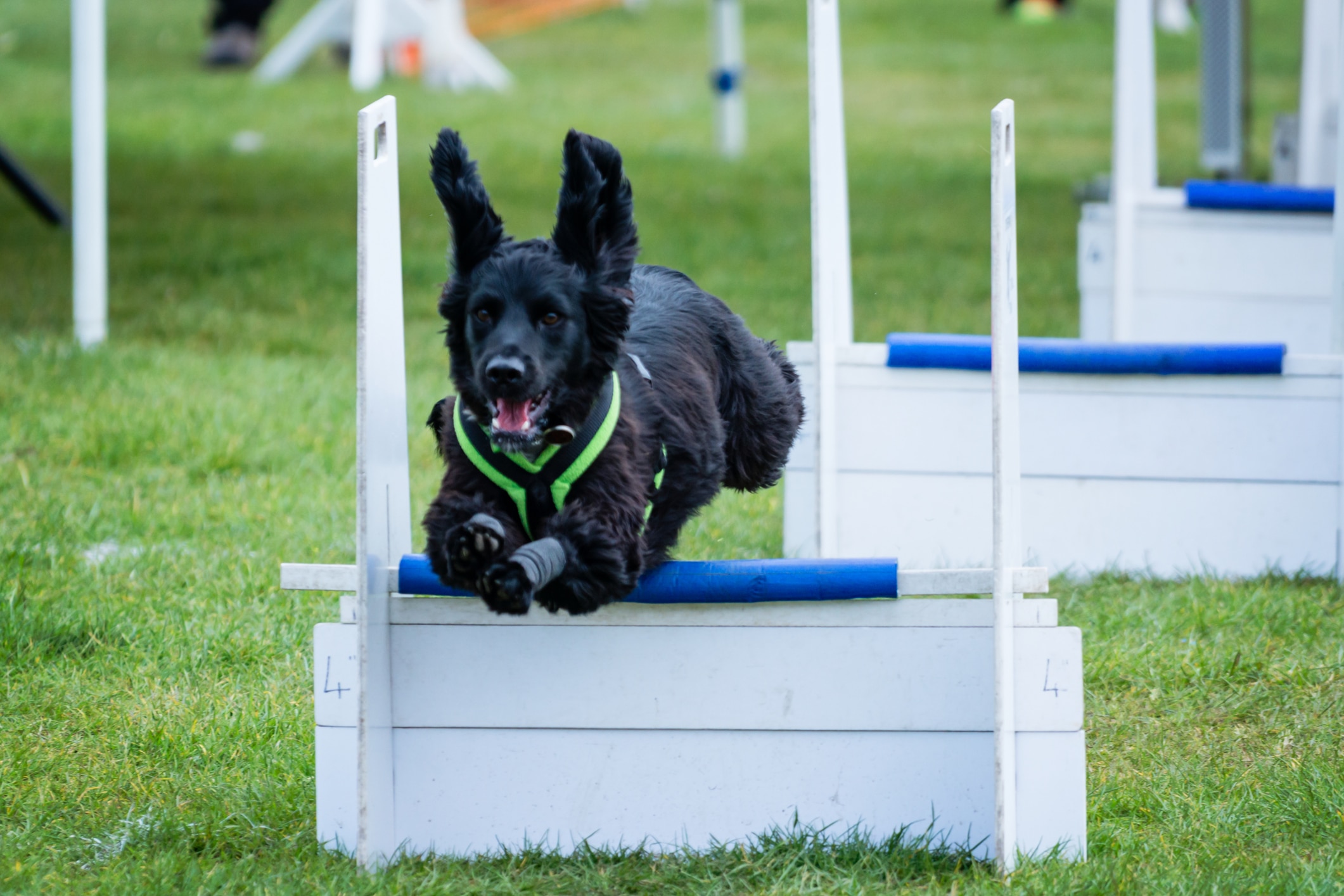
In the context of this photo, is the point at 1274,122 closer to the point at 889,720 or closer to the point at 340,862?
the point at 889,720

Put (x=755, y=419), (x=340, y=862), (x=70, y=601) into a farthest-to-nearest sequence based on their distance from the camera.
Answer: (x=70, y=601), (x=755, y=419), (x=340, y=862)

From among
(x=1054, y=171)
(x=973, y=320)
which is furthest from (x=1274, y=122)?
(x=1054, y=171)

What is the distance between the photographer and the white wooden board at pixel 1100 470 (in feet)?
13.0

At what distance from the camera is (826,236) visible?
3.72m

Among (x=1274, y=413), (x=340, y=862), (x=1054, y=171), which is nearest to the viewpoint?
(x=340, y=862)

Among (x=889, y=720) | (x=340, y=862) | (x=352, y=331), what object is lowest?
(x=340, y=862)

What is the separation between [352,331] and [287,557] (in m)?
2.78

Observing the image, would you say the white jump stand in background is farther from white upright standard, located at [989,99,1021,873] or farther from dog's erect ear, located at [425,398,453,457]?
white upright standard, located at [989,99,1021,873]

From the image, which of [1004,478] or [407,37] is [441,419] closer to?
[1004,478]

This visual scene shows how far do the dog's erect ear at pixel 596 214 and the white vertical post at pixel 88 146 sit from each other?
393cm

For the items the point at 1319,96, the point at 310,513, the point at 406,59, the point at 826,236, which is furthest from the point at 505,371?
the point at 406,59

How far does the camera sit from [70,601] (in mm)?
3686

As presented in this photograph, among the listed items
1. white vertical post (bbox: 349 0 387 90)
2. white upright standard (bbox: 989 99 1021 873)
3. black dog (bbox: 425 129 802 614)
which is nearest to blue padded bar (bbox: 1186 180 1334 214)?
white upright standard (bbox: 989 99 1021 873)

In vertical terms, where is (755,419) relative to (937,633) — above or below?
above
